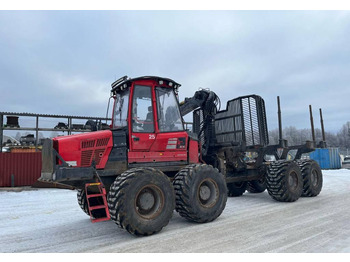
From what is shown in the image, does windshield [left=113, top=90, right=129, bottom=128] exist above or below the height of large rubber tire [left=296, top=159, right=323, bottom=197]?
above

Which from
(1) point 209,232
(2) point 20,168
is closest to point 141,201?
(1) point 209,232

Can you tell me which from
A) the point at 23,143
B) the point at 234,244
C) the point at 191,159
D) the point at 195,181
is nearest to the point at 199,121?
the point at 191,159

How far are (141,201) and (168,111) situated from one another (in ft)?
7.41

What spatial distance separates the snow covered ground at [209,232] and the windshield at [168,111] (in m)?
2.23

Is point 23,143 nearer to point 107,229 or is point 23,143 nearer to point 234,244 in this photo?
point 107,229

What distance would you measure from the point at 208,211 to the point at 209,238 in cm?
125

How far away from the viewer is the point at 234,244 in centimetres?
481

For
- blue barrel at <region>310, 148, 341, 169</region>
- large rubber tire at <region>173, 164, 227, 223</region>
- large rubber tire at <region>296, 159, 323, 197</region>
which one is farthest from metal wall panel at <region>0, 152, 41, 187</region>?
blue barrel at <region>310, 148, 341, 169</region>

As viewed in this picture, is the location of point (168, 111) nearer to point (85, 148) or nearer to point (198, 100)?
point (85, 148)

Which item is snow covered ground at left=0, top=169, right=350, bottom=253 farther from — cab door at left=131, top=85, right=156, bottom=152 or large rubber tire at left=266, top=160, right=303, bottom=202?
cab door at left=131, top=85, right=156, bottom=152

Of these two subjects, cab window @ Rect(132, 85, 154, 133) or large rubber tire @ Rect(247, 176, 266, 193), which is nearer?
cab window @ Rect(132, 85, 154, 133)

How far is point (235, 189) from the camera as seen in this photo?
1044 centimetres

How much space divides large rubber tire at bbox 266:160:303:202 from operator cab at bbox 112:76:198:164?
11.4 feet

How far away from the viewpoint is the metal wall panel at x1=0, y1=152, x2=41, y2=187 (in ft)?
46.9
